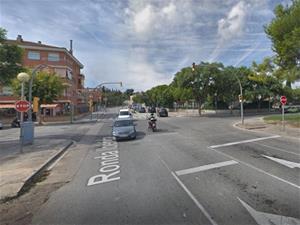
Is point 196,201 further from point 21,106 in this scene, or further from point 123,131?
point 123,131

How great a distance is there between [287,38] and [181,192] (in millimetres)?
20811

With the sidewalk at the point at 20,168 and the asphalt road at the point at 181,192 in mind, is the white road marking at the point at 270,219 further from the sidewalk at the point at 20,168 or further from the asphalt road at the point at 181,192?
the sidewalk at the point at 20,168

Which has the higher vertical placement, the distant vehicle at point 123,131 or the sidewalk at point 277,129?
the distant vehicle at point 123,131

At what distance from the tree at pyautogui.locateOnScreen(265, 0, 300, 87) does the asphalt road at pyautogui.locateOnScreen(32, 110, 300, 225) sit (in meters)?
14.4

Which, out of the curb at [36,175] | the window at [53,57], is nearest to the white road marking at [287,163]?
the curb at [36,175]

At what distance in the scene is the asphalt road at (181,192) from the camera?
5.26 meters

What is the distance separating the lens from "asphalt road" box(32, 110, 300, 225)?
526 cm

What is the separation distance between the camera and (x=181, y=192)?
6707mm

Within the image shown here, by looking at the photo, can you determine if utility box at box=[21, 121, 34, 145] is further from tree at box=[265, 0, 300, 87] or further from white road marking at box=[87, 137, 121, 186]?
tree at box=[265, 0, 300, 87]

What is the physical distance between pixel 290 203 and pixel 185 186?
2.47 m

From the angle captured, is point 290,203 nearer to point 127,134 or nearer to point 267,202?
point 267,202

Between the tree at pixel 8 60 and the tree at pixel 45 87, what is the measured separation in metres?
18.5

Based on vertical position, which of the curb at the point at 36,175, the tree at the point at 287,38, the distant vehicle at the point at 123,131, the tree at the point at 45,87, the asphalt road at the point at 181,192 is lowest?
the curb at the point at 36,175

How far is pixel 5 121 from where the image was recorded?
1743 inches
